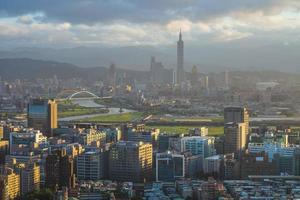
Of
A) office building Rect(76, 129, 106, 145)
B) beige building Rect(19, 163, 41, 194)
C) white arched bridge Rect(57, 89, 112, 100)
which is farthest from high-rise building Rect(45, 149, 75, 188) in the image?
white arched bridge Rect(57, 89, 112, 100)

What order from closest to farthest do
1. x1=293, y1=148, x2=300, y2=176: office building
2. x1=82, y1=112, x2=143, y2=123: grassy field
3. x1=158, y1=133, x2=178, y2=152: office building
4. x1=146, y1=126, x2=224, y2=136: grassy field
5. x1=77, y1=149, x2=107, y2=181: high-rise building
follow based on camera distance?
x1=77, y1=149, x2=107, y2=181: high-rise building < x1=293, y1=148, x2=300, y2=176: office building < x1=158, y1=133, x2=178, y2=152: office building < x1=146, y1=126, x2=224, y2=136: grassy field < x1=82, y1=112, x2=143, y2=123: grassy field

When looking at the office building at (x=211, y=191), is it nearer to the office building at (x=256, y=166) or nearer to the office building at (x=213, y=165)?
the office building at (x=256, y=166)

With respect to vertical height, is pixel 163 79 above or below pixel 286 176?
above

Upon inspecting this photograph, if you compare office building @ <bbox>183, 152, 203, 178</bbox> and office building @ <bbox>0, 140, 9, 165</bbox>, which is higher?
office building @ <bbox>0, 140, 9, 165</bbox>

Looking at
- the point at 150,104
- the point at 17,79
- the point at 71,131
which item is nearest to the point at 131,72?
the point at 17,79

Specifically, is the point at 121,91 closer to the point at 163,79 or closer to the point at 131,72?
the point at 163,79

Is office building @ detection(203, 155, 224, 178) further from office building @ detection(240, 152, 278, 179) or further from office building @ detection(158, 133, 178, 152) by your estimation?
office building @ detection(158, 133, 178, 152)

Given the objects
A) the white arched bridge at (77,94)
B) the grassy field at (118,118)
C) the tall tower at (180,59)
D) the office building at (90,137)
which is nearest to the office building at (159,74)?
the tall tower at (180,59)
